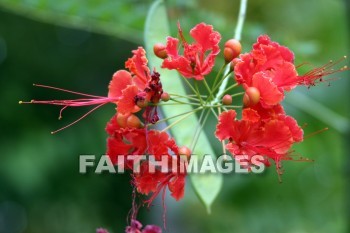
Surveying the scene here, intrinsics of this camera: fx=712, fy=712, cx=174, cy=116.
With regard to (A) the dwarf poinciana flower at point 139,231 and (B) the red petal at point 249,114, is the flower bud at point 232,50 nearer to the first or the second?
(B) the red petal at point 249,114

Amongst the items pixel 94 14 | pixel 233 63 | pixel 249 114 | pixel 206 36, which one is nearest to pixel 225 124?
pixel 249 114

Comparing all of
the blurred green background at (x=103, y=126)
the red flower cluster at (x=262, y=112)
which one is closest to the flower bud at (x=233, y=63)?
the red flower cluster at (x=262, y=112)

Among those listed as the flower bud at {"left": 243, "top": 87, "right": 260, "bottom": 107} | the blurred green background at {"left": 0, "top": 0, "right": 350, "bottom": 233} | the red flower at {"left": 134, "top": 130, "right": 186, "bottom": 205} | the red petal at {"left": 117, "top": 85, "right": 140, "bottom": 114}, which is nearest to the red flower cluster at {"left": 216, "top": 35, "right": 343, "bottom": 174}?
the flower bud at {"left": 243, "top": 87, "right": 260, "bottom": 107}

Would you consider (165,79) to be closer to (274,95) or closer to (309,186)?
(274,95)

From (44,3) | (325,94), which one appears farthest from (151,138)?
(325,94)

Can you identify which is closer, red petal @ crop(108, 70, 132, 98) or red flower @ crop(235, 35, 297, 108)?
red flower @ crop(235, 35, 297, 108)

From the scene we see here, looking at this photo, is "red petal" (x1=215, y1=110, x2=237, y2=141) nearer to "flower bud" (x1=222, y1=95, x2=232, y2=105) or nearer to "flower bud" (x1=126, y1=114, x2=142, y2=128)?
"flower bud" (x1=222, y1=95, x2=232, y2=105)
